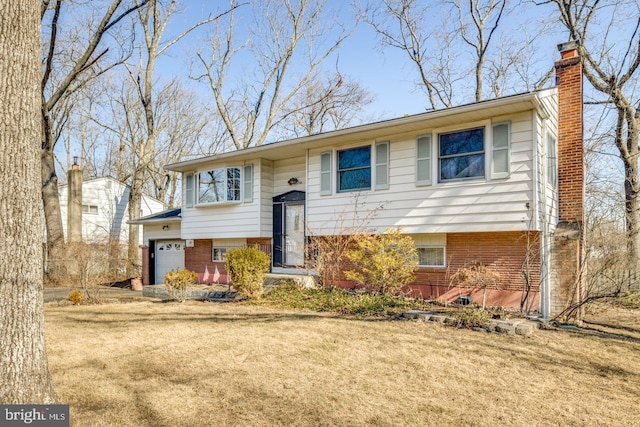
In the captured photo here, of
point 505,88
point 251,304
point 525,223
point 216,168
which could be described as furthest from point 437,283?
point 505,88

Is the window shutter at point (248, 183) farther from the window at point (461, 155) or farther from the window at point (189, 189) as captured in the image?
the window at point (461, 155)

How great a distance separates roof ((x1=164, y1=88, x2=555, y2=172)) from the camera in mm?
8539

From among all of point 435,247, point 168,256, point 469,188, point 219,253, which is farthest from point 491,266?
point 168,256

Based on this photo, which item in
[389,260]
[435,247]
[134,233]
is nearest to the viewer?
[389,260]

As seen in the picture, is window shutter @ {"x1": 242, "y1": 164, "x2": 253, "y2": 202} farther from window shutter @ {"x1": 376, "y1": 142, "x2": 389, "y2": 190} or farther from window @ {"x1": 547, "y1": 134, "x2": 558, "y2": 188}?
window @ {"x1": 547, "y1": 134, "x2": 558, "y2": 188}

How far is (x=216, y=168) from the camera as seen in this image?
14.2 m

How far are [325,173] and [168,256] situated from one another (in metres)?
8.67

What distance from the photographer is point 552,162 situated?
9789 millimetres

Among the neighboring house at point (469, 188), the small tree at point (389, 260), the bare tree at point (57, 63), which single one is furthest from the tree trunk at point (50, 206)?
the small tree at point (389, 260)

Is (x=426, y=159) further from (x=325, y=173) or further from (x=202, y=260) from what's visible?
(x=202, y=260)

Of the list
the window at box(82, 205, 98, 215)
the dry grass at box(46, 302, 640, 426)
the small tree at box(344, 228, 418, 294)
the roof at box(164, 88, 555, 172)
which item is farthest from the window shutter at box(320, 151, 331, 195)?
the window at box(82, 205, 98, 215)

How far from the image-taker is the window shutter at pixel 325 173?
1170 cm

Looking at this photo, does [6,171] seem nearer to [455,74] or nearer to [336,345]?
[336,345]

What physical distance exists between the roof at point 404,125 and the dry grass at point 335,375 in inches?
177
